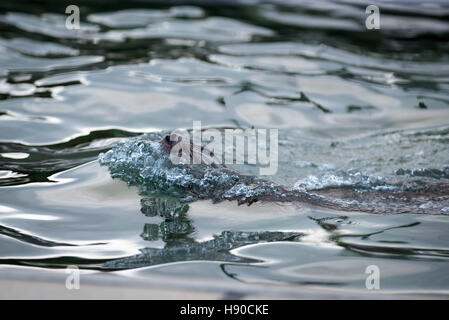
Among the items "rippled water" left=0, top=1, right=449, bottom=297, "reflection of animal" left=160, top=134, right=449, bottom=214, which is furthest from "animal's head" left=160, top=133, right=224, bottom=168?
"rippled water" left=0, top=1, right=449, bottom=297

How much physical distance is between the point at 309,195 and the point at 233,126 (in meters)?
1.82

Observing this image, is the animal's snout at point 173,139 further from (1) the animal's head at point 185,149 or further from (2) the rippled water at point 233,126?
(2) the rippled water at point 233,126

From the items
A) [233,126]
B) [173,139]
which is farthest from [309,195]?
[233,126]

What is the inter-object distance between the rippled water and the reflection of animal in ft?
0.07

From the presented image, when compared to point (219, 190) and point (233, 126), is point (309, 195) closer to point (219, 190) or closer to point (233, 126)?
point (219, 190)

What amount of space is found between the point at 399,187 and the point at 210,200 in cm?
151

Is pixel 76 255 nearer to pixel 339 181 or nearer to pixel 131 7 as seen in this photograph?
pixel 339 181

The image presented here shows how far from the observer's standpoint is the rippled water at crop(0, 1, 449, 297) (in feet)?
12.0

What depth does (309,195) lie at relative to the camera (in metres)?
4.60

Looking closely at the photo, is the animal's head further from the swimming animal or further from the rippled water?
the rippled water

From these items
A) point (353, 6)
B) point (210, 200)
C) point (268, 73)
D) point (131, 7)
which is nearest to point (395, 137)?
point (268, 73)

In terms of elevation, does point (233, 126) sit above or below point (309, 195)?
above

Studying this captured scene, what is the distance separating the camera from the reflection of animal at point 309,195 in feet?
14.5
